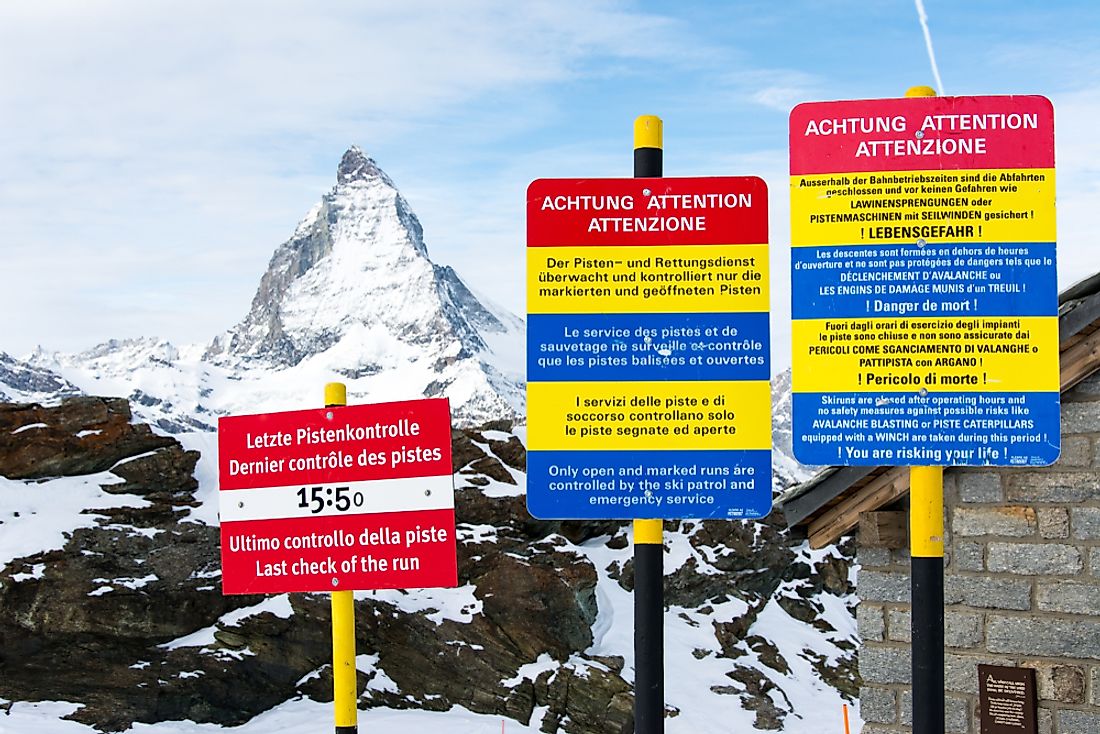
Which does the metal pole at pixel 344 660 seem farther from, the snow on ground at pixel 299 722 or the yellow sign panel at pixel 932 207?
the snow on ground at pixel 299 722

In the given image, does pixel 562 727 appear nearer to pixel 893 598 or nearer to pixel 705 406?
pixel 893 598

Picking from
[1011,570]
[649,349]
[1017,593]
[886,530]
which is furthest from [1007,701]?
[649,349]

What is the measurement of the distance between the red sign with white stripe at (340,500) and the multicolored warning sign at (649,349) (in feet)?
1.51

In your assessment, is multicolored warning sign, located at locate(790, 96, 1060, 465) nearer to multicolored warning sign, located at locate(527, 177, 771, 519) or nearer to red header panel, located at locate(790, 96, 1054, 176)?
red header panel, located at locate(790, 96, 1054, 176)

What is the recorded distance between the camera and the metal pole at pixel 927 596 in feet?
11.0

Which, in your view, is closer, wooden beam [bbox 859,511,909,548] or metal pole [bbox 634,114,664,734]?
metal pole [bbox 634,114,664,734]

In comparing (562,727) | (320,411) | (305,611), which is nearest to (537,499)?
(320,411)

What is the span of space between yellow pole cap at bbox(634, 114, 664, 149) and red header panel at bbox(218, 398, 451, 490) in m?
1.14

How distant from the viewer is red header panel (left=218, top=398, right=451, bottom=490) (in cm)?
364

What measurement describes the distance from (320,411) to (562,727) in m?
14.5

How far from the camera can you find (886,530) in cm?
657

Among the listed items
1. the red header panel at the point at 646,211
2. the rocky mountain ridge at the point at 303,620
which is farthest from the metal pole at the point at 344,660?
the rocky mountain ridge at the point at 303,620

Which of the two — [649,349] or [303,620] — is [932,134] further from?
[303,620]

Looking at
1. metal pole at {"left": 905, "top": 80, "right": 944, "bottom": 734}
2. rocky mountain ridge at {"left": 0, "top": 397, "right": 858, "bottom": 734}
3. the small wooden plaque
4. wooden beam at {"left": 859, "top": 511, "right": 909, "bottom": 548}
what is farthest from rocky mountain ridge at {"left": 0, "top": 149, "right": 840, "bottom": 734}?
metal pole at {"left": 905, "top": 80, "right": 944, "bottom": 734}
